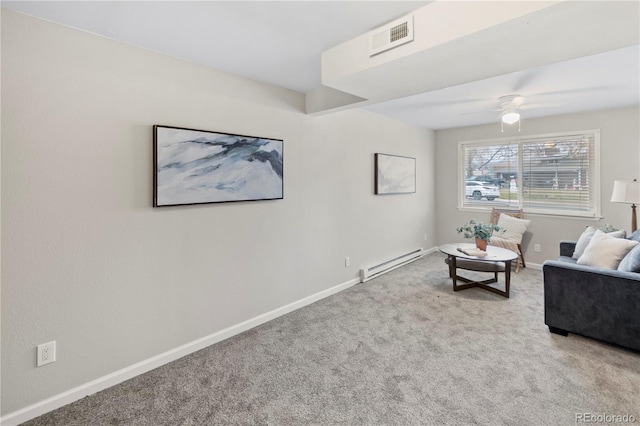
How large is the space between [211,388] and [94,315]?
0.91 metres

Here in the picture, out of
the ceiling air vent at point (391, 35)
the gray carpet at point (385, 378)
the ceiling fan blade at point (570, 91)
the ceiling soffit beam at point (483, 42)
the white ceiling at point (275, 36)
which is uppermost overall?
the ceiling fan blade at point (570, 91)

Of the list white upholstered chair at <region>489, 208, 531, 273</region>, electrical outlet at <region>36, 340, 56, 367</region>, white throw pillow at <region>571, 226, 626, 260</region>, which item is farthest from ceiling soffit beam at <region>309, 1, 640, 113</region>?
white upholstered chair at <region>489, 208, 531, 273</region>

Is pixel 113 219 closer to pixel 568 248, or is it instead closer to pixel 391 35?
pixel 391 35

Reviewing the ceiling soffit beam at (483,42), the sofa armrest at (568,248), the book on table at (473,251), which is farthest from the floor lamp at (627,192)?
the ceiling soffit beam at (483,42)

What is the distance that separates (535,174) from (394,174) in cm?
225

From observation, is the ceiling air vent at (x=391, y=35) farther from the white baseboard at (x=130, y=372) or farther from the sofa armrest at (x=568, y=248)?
the sofa armrest at (x=568, y=248)

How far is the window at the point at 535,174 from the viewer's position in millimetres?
4375

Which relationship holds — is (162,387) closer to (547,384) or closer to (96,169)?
(96,169)

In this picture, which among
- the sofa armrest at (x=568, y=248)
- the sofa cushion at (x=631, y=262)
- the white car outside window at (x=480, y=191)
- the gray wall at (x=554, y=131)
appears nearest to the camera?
the sofa cushion at (x=631, y=262)

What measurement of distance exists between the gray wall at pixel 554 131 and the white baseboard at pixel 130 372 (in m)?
3.78

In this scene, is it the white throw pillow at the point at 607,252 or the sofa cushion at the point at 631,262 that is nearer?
the sofa cushion at the point at 631,262

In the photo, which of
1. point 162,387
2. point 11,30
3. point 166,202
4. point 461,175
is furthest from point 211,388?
point 461,175

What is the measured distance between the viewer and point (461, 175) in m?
5.58

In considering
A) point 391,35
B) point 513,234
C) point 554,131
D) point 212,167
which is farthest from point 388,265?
point 391,35
